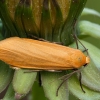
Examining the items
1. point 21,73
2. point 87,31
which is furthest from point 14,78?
point 87,31

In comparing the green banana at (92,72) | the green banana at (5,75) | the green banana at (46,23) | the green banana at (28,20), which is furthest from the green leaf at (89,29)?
the green banana at (5,75)

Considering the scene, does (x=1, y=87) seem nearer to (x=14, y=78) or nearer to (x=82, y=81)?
(x=14, y=78)

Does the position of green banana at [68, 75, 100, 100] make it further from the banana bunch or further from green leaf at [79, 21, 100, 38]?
green leaf at [79, 21, 100, 38]

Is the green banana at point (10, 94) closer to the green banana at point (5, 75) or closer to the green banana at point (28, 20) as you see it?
the green banana at point (5, 75)

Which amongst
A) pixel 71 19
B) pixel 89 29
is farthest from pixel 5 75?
pixel 89 29

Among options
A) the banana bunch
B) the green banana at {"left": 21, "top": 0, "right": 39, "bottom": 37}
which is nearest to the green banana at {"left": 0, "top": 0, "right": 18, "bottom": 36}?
the banana bunch
